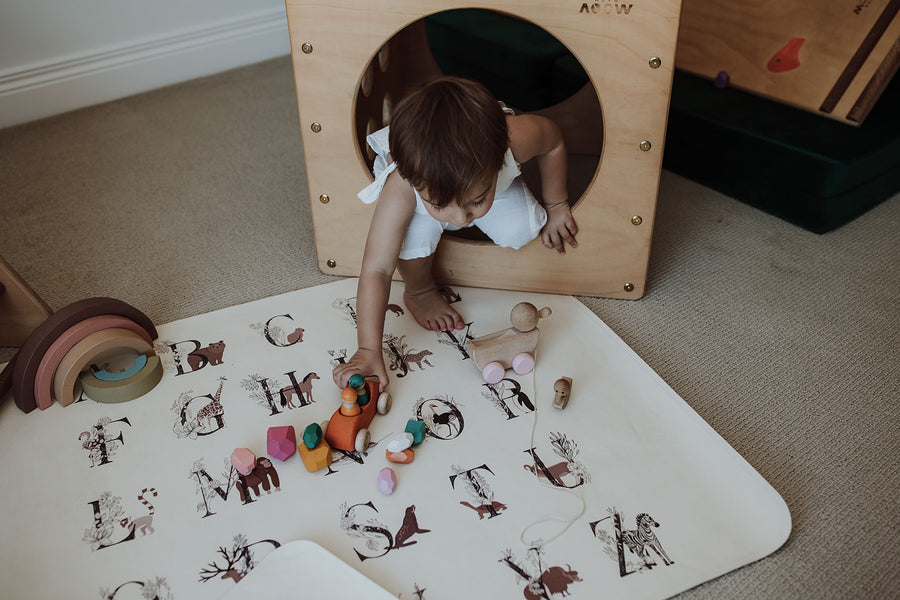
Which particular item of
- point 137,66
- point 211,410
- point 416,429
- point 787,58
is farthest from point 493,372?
point 137,66

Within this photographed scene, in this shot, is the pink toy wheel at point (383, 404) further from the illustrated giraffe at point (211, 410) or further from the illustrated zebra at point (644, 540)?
the illustrated zebra at point (644, 540)

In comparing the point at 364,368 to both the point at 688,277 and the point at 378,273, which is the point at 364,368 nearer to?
the point at 378,273

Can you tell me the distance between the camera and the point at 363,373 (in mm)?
954

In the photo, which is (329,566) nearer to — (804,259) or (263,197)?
(263,197)

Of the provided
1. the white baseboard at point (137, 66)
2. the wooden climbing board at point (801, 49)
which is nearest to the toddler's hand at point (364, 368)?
the wooden climbing board at point (801, 49)

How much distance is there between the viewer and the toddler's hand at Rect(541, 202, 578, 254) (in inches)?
41.8

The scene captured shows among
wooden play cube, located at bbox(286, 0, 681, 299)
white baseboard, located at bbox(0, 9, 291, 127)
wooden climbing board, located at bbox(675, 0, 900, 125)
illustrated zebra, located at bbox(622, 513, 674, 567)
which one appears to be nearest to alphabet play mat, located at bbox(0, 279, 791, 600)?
illustrated zebra, located at bbox(622, 513, 674, 567)

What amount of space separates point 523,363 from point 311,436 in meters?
0.31

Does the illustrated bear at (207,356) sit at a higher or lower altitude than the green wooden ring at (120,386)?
lower

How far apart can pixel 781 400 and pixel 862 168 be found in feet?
1.68

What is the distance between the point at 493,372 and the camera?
96cm

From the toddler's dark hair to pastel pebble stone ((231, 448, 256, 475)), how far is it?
1.25 ft

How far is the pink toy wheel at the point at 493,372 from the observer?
0.96m

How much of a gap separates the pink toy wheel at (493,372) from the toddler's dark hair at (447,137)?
248 mm
